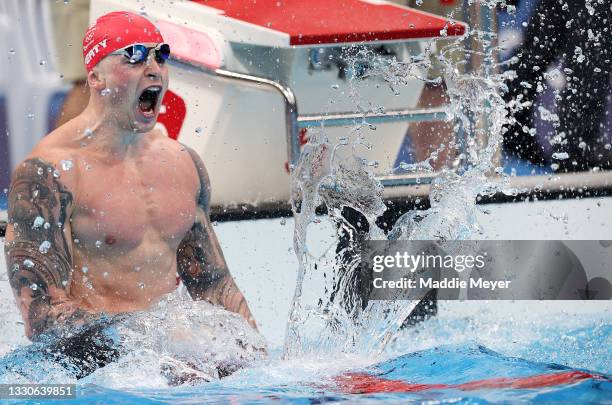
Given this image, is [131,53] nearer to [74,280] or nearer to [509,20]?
[74,280]

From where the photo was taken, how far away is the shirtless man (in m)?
2.84

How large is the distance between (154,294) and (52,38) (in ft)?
4.04


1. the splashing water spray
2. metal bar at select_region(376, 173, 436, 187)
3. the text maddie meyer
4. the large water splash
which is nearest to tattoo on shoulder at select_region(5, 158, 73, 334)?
the large water splash

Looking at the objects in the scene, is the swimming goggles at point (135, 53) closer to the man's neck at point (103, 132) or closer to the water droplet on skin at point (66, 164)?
the man's neck at point (103, 132)

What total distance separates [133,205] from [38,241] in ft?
1.08

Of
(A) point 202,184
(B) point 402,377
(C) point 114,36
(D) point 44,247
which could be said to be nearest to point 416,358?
(B) point 402,377

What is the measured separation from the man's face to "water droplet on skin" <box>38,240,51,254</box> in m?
0.44

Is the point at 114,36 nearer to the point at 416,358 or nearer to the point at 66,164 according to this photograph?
the point at 66,164

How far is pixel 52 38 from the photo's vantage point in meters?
3.77

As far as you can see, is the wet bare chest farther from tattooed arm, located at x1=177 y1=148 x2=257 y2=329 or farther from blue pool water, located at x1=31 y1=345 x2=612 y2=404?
blue pool water, located at x1=31 y1=345 x2=612 y2=404

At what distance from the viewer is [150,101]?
3121 mm

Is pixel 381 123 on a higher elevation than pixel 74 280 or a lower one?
higher

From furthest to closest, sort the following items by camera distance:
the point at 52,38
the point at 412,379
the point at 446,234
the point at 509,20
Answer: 1. the point at 509,20
2. the point at 52,38
3. the point at 446,234
4. the point at 412,379

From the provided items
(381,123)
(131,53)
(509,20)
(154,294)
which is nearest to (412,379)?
(154,294)
